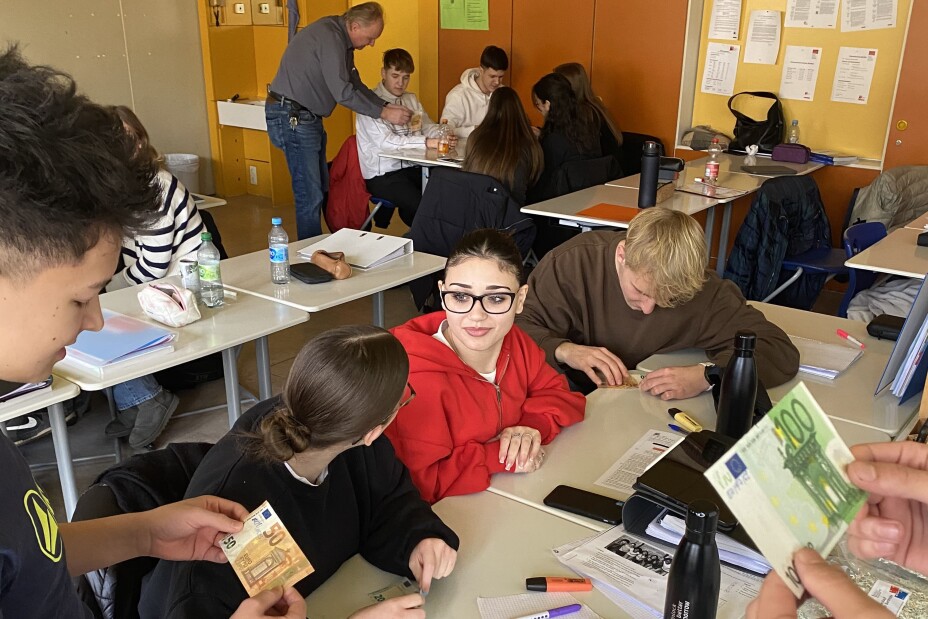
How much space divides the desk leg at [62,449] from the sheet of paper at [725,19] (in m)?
5.00

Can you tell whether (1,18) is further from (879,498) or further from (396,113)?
(879,498)

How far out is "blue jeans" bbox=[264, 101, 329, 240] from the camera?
203 inches

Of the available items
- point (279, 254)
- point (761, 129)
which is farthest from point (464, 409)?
point (761, 129)

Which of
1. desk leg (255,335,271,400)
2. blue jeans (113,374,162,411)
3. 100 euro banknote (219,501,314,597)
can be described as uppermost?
100 euro banknote (219,501,314,597)

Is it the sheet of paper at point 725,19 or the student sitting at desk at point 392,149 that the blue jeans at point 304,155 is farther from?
the sheet of paper at point 725,19

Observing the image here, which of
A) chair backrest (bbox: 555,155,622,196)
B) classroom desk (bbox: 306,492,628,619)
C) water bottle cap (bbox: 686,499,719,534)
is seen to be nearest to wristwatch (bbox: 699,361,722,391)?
classroom desk (bbox: 306,492,628,619)

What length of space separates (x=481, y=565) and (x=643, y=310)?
3.62 feet

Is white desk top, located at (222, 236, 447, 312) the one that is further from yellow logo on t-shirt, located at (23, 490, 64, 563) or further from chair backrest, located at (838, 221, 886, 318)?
chair backrest, located at (838, 221, 886, 318)

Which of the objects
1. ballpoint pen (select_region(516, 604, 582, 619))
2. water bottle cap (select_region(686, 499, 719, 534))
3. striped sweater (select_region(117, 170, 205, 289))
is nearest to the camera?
water bottle cap (select_region(686, 499, 719, 534))

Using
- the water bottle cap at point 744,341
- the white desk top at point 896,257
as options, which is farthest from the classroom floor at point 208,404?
the water bottle cap at point 744,341

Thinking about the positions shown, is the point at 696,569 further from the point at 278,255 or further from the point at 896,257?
the point at 896,257

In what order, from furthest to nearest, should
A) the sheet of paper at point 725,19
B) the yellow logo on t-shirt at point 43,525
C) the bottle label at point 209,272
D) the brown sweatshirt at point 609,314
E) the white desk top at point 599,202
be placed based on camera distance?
the sheet of paper at point 725,19 < the white desk top at point 599,202 < the bottle label at point 209,272 < the brown sweatshirt at point 609,314 < the yellow logo on t-shirt at point 43,525

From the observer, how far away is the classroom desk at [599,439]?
64.8 inches

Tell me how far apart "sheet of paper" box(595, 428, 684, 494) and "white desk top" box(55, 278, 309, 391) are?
3.97 ft
